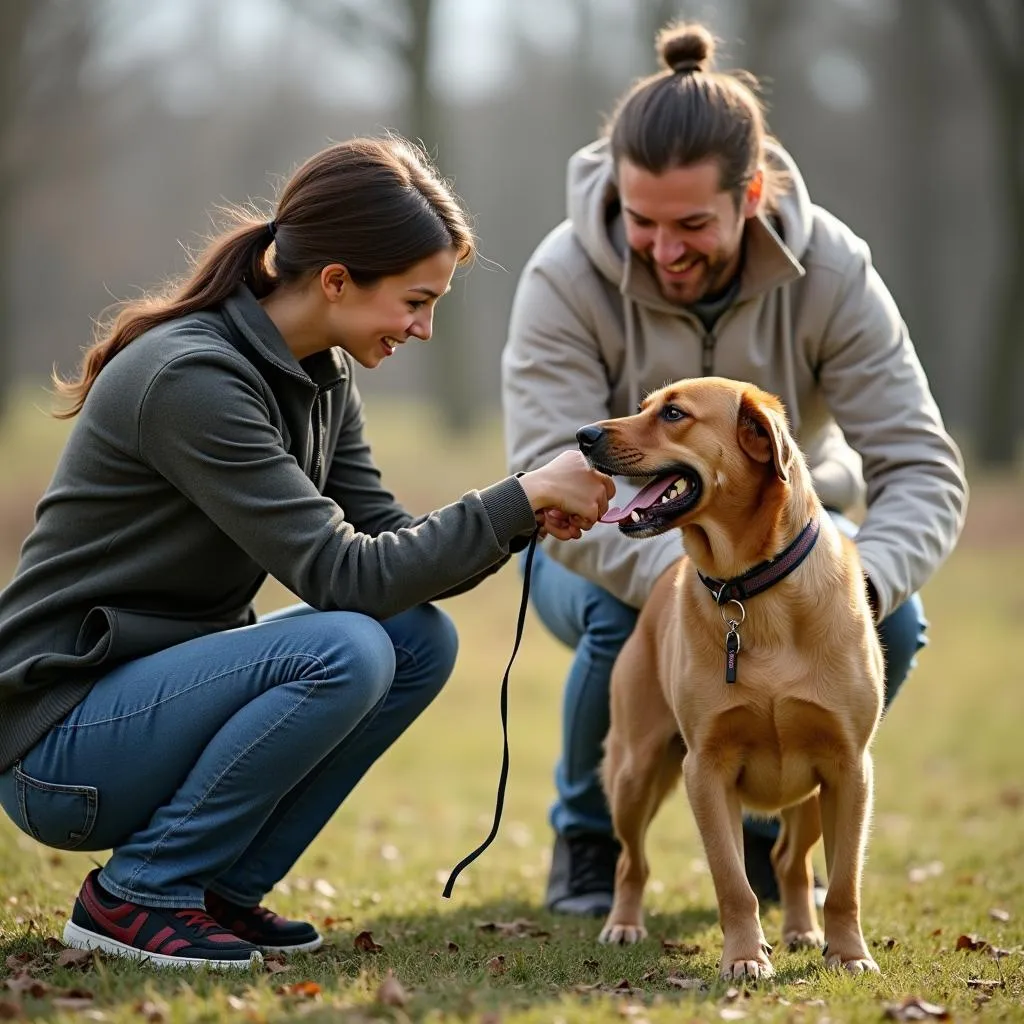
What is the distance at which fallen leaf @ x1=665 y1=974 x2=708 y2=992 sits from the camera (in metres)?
3.46

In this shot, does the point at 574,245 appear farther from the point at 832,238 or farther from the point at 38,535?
the point at 38,535

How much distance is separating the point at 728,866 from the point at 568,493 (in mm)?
1066

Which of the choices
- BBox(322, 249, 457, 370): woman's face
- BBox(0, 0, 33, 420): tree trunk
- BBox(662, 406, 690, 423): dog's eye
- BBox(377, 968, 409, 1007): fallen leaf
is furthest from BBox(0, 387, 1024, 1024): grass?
BBox(0, 0, 33, 420): tree trunk

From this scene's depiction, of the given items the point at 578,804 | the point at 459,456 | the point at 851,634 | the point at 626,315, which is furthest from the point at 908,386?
the point at 459,456

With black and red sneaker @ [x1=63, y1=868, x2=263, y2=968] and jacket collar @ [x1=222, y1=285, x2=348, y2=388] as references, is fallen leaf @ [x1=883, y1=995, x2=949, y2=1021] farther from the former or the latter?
jacket collar @ [x1=222, y1=285, x2=348, y2=388]

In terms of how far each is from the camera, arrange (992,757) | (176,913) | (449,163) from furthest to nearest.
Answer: (449,163) < (992,757) < (176,913)

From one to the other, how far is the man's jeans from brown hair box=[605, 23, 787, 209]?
4.05 feet

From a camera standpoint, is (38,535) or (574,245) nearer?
(38,535)

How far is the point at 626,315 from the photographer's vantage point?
4.77 m

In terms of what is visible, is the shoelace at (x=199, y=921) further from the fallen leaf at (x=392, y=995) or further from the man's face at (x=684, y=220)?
the man's face at (x=684, y=220)

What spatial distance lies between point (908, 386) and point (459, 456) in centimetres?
1647

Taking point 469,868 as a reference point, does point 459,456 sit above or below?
below

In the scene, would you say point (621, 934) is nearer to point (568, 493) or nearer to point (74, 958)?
point (568, 493)

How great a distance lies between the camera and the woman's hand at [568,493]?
3.61 meters
